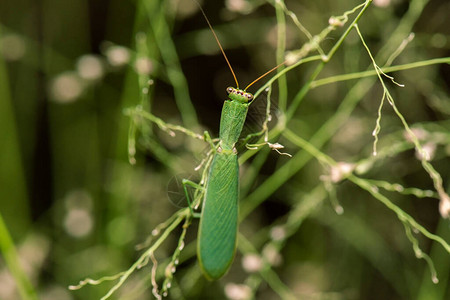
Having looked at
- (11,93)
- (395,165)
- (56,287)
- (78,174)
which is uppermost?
(11,93)

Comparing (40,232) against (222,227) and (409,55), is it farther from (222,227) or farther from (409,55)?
(409,55)

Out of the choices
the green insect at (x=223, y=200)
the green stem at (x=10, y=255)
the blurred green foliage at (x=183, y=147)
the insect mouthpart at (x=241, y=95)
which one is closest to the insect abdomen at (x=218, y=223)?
the green insect at (x=223, y=200)

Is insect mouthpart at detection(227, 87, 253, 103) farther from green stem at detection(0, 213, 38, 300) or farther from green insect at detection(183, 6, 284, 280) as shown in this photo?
green stem at detection(0, 213, 38, 300)

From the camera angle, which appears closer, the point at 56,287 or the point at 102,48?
the point at 56,287

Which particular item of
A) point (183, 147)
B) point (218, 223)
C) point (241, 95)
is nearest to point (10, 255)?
point (218, 223)

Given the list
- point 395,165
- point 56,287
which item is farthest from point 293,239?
point 56,287
